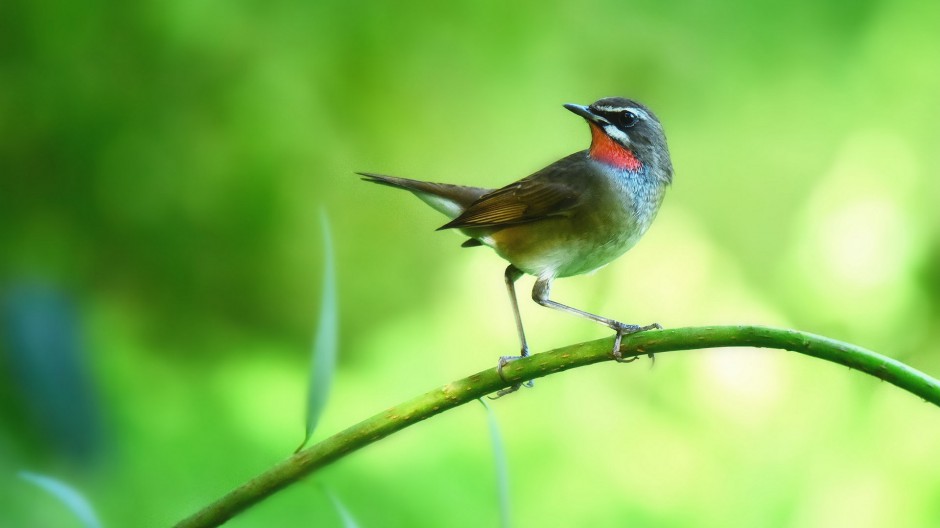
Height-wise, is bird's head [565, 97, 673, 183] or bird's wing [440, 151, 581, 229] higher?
bird's head [565, 97, 673, 183]

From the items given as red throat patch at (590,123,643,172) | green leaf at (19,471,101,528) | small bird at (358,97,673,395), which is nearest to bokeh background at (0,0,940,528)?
small bird at (358,97,673,395)

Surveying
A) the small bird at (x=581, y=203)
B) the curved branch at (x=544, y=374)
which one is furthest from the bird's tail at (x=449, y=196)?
the curved branch at (x=544, y=374)

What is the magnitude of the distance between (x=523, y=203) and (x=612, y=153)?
0.15 m

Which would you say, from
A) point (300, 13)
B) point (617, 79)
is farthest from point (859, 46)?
point (300, 13)

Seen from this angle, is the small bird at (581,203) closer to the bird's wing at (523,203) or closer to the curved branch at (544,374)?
the bird's wing at (523,203)

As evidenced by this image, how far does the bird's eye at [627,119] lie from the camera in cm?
142

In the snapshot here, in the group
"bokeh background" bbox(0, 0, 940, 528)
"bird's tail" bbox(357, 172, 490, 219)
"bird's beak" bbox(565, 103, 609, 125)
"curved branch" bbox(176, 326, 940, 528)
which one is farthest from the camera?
"bokeh background" bbox(0, 0, 940, 528)

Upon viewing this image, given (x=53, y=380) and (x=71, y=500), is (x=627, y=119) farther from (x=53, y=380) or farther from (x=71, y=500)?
(x=71, y=500)

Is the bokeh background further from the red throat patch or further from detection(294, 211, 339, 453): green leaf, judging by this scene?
detection(294, 211, 339, 453): green leaf

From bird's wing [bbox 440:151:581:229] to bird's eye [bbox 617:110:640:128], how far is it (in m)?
0.11

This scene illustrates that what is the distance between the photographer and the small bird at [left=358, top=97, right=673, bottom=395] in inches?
53.0

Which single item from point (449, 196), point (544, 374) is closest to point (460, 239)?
point (449, 196)

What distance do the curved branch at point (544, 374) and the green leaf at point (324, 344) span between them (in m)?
0.03

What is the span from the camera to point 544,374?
2.38ft
